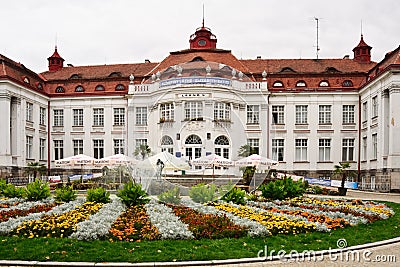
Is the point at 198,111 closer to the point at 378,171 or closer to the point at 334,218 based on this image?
the point at 334,218

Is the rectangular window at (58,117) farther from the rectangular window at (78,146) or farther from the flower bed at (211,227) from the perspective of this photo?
the flower bed at (211,227)

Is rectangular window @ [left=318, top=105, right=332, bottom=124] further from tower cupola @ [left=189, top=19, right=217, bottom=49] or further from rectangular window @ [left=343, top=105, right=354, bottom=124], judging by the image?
tower cupola @ [left=189, top=19, right=217, bottom=49]

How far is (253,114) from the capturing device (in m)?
14.5

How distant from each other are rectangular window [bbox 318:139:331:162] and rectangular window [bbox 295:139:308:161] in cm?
130

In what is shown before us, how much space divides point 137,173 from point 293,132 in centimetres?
2931

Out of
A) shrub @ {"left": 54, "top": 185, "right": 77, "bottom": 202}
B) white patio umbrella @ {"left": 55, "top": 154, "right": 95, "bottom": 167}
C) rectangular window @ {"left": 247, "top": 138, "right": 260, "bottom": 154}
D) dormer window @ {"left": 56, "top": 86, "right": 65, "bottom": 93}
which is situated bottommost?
shrub @ {"left": 54, "top": 185, "right": 77, "bottom": 202}

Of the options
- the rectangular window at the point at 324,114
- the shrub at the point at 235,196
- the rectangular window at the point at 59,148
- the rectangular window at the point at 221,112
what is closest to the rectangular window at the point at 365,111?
the rectangular window at the point at 324,114

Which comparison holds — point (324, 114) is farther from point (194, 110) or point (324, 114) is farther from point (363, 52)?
point (194, 110)

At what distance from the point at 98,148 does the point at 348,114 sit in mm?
22806

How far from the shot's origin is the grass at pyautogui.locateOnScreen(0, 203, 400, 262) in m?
9.98

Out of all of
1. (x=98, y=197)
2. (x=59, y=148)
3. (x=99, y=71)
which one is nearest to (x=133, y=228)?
(x=98, y=197)

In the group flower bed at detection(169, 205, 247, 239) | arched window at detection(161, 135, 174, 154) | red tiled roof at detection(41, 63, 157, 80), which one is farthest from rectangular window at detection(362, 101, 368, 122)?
arched window at detection(161, 135, 174, 154)

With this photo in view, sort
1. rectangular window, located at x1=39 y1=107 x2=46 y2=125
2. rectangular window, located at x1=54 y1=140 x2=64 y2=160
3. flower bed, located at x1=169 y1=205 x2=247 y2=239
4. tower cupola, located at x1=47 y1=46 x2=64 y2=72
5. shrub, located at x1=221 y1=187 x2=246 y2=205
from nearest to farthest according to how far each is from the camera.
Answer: flower bed, located at x1=169 y1=205 x2=247 y2=239, shrub, located at x1=221 y1=187 x2=246 y2=205, rectangular window, located at x1=39 y1=107 x2=46 y2=125, rectangular window, located at x1=54 y1=140 x2=64 y2=160, tower cupola, located at x1=47 y1=46 x2=64 y2=72

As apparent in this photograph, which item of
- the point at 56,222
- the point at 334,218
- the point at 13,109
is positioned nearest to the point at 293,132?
the point at 13,109
